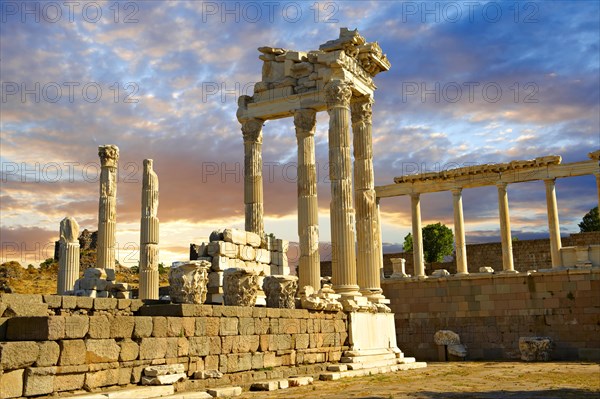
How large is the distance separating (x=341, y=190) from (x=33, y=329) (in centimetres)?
1316

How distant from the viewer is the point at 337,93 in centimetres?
2133

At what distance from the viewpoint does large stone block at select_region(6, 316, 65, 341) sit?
904cm

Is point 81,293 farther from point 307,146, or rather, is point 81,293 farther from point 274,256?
point 307,146

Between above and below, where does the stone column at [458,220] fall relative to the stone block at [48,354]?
above

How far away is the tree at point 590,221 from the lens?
59906 millimetres

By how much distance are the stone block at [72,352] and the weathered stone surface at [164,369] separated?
4.44ft

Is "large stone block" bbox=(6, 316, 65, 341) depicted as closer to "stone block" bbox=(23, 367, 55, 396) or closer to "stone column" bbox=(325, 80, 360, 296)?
"stone block" bbox=(23, 367, 55, 396)

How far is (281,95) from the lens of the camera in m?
23.4

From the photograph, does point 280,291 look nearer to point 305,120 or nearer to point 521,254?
point 305,120

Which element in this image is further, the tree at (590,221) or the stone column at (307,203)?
the tree at (590,221)

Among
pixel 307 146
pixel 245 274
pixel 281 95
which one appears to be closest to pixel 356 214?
pixel 307 146

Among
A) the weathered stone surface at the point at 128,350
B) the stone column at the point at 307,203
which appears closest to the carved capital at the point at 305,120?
the stone column at the point at 307,203

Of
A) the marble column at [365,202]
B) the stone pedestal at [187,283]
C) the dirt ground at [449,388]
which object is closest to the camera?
the dirt ground at [449,388]

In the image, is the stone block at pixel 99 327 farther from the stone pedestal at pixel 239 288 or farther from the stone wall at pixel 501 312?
the stone wall at pixel 501 312
